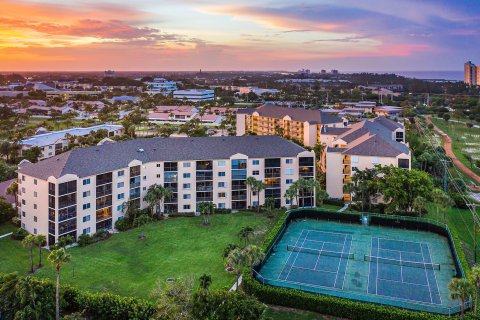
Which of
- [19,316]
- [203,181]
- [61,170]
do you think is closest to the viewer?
[19,316]

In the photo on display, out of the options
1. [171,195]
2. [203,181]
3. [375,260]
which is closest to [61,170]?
[171,195]

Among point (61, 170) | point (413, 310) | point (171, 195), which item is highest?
point (61, 170)

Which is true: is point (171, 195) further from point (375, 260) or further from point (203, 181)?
point (375, 260)

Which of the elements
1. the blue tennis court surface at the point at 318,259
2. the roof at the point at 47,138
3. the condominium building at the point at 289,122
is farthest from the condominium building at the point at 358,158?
the roof at the point at 47,138

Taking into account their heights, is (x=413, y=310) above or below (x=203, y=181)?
below

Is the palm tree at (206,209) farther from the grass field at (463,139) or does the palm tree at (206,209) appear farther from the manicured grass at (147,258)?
the grass field at (463,139)

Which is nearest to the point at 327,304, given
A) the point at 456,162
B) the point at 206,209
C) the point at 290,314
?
the point at 290,314

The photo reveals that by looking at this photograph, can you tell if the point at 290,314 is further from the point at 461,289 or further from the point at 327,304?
the point at 461,289
